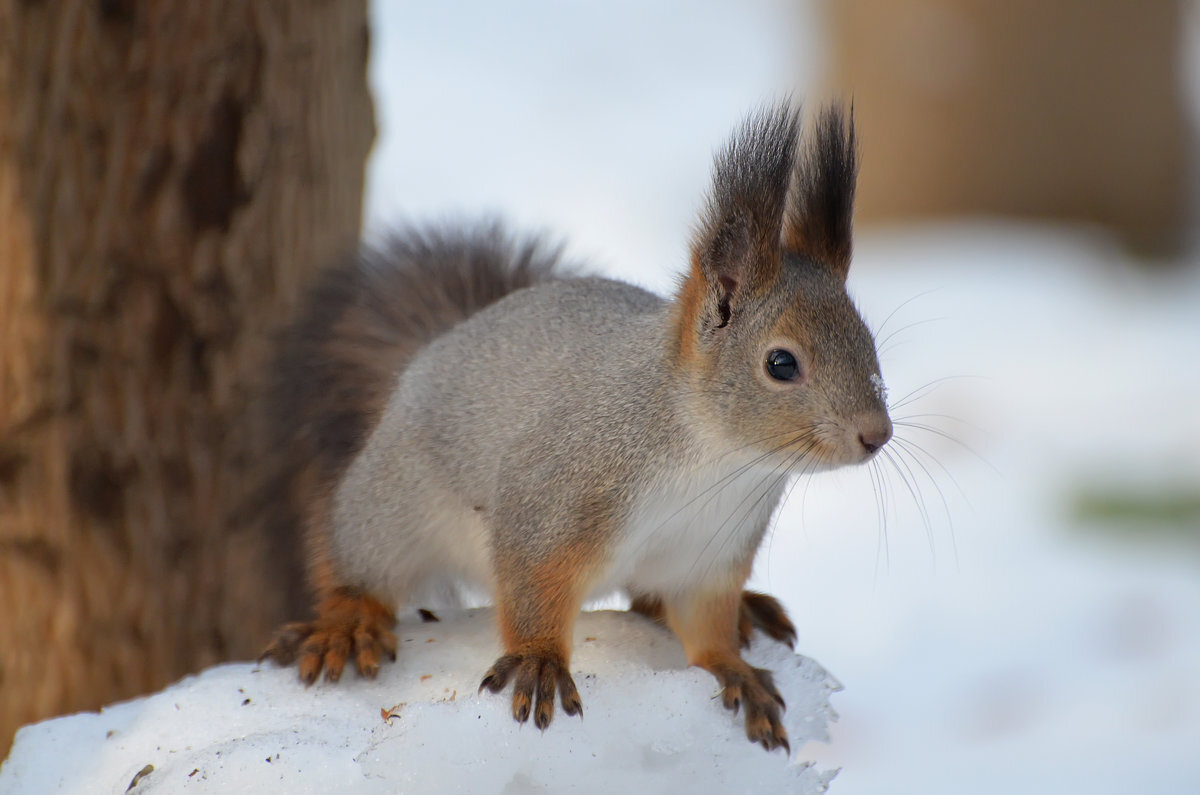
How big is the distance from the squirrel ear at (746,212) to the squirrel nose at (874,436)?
18cm

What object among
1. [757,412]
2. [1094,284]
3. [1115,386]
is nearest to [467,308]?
[757,412]

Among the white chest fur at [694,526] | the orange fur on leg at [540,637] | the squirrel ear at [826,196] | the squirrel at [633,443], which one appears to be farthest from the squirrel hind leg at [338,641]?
the squirrel ear at [826,196]

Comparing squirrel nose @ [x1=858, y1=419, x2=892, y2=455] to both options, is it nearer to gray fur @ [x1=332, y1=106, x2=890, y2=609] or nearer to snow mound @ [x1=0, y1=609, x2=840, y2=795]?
gray fur @ [x1=332, y1=106, x2=890, y2=609]

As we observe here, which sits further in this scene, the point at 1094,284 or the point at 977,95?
the point at 977,95

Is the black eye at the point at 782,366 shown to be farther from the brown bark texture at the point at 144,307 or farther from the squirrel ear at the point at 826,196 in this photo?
the brown bark texture at the point at 144,307

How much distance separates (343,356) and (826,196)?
2.50 feet

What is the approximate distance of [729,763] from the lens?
1192 millimetres

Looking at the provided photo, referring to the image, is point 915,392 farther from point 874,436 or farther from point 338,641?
point 338,641

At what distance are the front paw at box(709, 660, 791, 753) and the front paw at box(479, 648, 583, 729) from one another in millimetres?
166

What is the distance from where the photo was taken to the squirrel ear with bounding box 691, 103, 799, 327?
46.3 inches

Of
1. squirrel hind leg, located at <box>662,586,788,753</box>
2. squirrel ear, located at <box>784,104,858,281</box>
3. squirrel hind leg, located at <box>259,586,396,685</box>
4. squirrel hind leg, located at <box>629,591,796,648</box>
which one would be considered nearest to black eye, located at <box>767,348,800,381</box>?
squirrel ear, located at <box>784,104,858,281</box>

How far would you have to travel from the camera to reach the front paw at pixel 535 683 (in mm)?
1156

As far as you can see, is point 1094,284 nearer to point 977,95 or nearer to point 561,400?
point 977,95

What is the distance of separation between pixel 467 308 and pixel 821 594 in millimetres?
1189
